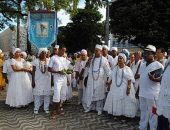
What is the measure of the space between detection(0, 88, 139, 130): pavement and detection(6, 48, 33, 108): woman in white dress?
265 millimetres

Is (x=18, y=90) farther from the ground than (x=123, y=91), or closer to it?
closer to it

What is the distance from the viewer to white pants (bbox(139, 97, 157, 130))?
837cm

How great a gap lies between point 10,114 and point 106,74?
2.92 meters

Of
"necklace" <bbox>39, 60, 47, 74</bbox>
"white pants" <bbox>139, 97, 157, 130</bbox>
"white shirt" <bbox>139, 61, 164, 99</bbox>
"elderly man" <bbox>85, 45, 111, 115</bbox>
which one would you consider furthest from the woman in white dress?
"white shirt" <bbox>139, 61, 164, 99</bbox>

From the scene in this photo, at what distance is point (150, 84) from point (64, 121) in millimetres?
2888

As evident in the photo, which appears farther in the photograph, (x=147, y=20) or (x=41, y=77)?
(x=147, y=20)

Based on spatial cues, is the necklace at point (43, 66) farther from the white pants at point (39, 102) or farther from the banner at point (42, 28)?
the banner at point (42, 28)

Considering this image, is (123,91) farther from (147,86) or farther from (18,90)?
(18,90)

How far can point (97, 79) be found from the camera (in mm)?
11422

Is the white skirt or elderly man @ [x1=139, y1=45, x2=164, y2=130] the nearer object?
elderly man @ [x1=139, y1=45, x2=164, y2=130]

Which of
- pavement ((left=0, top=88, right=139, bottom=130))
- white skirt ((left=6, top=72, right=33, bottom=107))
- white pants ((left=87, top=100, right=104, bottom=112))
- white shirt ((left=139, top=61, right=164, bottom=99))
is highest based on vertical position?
white shirt ((left=139, top=61, right=164, bottom=99))

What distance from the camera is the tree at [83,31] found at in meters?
46.2

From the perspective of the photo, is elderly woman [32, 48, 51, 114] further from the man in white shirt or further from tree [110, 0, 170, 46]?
tree [110, 0, 170, 46]

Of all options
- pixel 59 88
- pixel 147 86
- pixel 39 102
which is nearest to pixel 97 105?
pixel 59 88
